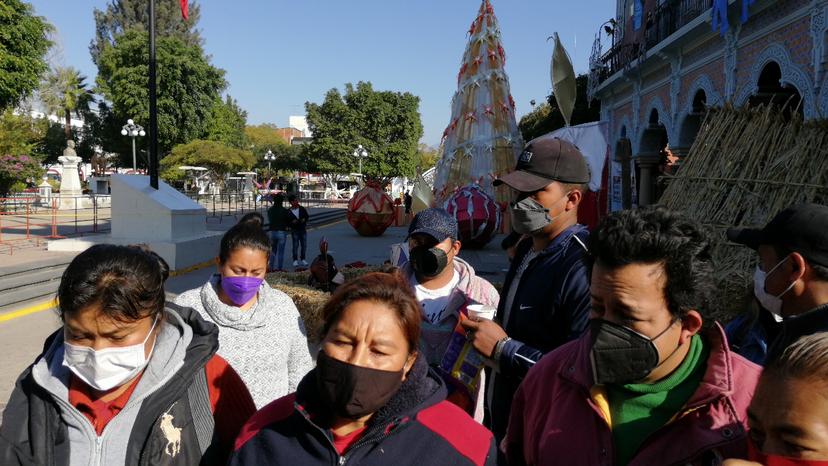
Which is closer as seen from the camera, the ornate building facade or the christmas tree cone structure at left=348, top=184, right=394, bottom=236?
the ornate building facade

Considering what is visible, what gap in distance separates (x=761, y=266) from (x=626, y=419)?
132 cm

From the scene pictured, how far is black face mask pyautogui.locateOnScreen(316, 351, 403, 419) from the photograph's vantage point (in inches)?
64.6

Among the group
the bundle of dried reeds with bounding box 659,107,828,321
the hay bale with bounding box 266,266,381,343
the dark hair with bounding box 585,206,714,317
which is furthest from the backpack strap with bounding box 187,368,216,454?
the bundle of dried reeds with bounding box 659,107,828,321

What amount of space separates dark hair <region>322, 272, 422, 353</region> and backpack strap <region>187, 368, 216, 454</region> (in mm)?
439

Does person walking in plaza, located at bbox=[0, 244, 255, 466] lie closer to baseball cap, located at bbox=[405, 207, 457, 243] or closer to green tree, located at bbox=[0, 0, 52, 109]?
baseball cap, located at bbox=[405, 207, 457, 243]

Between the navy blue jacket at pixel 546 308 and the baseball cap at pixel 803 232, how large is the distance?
760 mm

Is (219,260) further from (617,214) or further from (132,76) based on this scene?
(132,76)

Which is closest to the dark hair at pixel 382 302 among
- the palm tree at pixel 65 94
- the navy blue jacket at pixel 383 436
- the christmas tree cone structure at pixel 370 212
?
the navy blue jacket at pixel 383 436

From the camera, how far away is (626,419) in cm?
167

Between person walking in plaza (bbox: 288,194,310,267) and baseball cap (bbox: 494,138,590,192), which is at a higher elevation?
baseball cap (bbox: 494,138,590,192)

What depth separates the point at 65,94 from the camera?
184 ft

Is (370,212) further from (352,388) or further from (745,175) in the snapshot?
(352,388)

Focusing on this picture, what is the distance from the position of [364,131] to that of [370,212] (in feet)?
121

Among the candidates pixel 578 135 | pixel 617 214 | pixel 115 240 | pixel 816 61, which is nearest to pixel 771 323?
pixel 617 214
